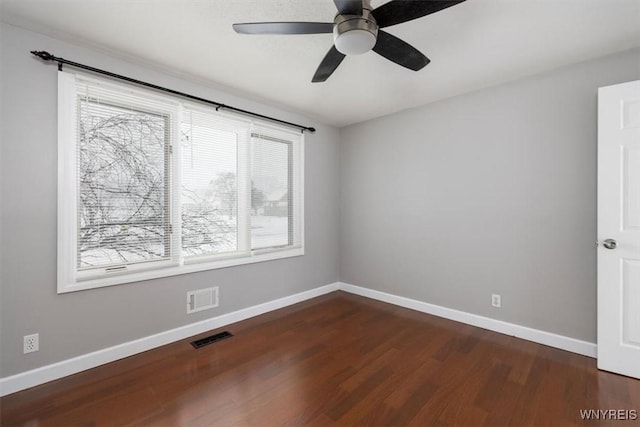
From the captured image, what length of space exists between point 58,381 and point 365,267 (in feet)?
11.0

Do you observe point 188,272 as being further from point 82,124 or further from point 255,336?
point 82,124

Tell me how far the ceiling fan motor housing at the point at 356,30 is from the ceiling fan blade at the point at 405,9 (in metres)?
0.05

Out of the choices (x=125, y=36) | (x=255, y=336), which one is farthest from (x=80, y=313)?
(x=125, y=36)

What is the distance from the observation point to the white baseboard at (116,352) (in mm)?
2012

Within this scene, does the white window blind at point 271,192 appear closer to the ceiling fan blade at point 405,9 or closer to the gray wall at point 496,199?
the gray wall at point 496,199

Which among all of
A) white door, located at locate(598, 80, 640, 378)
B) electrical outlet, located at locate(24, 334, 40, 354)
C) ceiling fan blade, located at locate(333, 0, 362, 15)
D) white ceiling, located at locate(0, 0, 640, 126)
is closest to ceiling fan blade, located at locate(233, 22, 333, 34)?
ceiling fan blade, located at locate(333, 0, 362, 15)

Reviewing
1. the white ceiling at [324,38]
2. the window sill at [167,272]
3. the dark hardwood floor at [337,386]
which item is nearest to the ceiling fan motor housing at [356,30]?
the white ceiling at [324,38]

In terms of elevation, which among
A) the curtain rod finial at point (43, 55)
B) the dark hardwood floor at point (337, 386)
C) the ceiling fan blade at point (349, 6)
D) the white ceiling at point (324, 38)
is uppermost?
the white ceiling at point (324, 38)

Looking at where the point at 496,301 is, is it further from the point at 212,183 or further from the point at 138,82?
the point at 138,82

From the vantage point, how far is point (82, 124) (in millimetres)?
2275

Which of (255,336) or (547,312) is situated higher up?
(547,312)

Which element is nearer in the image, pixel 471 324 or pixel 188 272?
pixel 188 272

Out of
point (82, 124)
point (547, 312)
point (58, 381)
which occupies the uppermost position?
point (82, 124)

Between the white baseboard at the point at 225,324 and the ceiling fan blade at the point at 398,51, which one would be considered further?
the white baseboard at the point at 225,324
